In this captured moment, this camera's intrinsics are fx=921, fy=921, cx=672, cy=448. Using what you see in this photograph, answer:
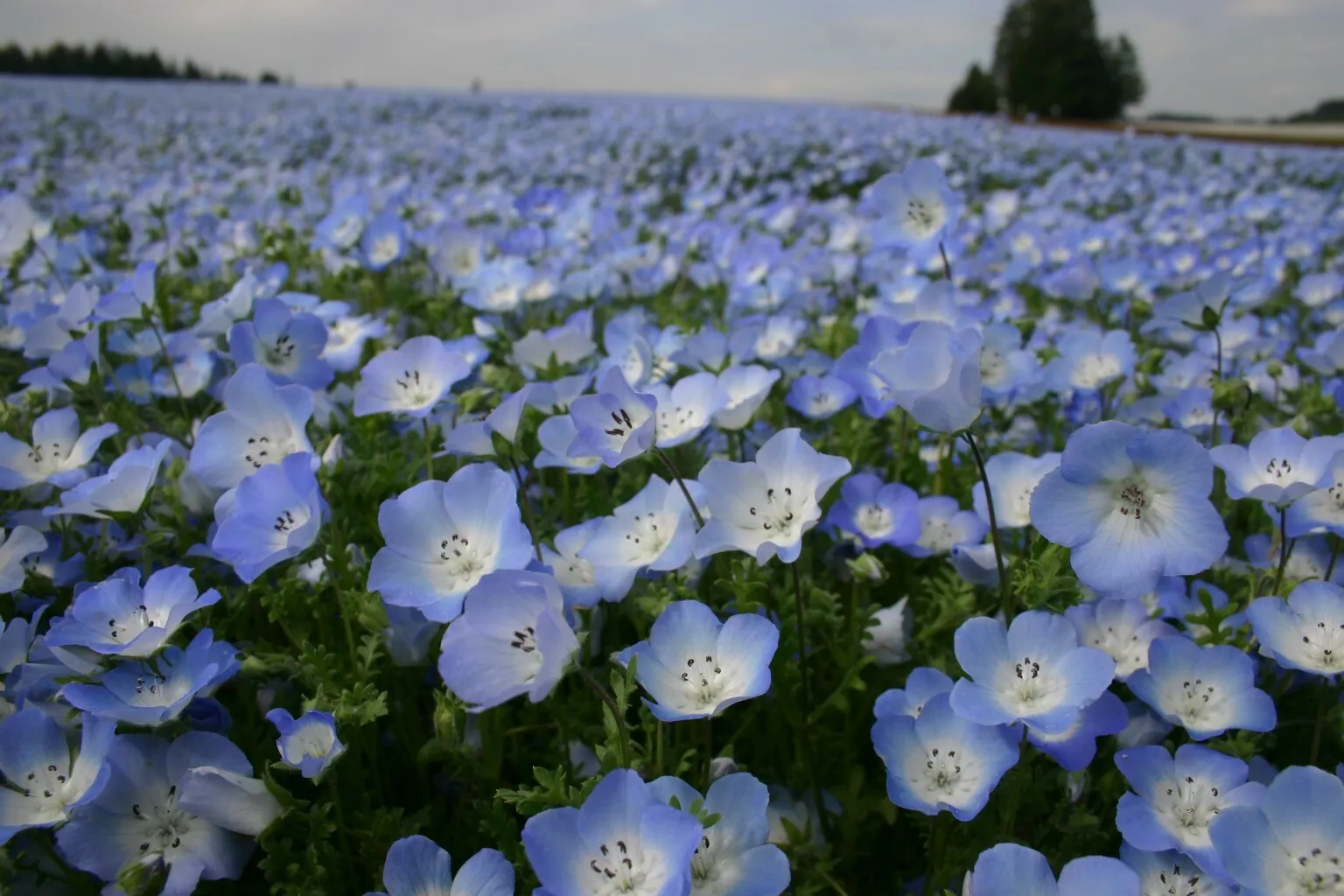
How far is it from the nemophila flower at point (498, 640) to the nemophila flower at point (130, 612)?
412mm

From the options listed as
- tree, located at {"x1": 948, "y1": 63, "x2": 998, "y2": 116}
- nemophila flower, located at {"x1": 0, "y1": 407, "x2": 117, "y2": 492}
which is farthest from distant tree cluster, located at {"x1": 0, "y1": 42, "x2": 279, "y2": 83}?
nemophila flower, located at {"x1": 0, "y1": 407, "x2": 117, "y2": 492}

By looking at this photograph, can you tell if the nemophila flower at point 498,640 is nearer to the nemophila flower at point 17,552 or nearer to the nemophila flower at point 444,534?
the nemophila flower at point 444,534

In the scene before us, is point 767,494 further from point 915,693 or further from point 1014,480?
point 1014,480

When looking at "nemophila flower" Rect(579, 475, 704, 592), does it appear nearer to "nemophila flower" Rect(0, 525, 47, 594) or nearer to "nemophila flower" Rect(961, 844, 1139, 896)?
"nemophila flower" Rect(961, 844, 1139, 896)

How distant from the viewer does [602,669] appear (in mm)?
1454

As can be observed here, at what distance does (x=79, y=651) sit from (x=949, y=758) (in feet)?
3.85

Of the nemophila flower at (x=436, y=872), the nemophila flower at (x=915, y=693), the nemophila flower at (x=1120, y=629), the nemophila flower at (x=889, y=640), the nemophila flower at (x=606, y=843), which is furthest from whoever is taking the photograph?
the nemophila flower at (x=889, y=640)

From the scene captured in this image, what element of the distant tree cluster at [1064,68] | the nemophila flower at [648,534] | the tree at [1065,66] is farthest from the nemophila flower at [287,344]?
the tree at [1065,66]

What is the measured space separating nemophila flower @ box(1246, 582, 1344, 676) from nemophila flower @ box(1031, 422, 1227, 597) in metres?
0.21

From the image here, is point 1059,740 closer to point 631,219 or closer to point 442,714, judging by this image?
point 442,714

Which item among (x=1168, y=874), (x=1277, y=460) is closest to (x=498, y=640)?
(x=1168, y=874)

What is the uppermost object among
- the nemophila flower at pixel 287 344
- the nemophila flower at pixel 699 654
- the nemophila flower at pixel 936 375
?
the nemophila flower at pixel 936 375

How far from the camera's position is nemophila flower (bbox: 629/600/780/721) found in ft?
3.79

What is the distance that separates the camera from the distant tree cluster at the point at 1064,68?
1437 inches
